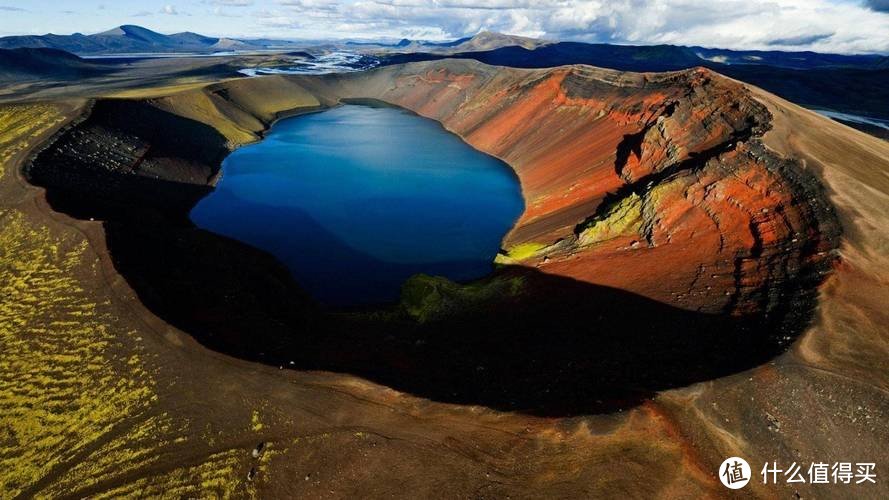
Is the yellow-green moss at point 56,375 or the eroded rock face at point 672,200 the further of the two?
the eroded rock face at point 672,200

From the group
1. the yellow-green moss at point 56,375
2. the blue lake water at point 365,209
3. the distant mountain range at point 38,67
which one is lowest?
the blue lake water at point 365,209

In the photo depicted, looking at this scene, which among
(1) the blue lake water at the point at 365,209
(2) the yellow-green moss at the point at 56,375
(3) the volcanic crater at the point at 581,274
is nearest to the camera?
(2) the yellow-green moss at the point at 56,375

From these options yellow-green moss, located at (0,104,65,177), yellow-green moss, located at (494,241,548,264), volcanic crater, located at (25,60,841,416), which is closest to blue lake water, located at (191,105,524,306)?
yellow-green moss, located at (494,241,548,264)

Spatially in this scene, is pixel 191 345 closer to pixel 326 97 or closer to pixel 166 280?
pixel 166 280

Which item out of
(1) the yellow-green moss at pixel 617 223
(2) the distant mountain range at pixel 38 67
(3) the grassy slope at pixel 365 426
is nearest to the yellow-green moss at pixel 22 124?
(3) the grassy slope at pixel 365 426

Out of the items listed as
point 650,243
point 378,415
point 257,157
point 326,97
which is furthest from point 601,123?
point 326,97

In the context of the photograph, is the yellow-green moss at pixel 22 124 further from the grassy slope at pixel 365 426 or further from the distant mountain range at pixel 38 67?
the distant mountain range at pixel 38 67
